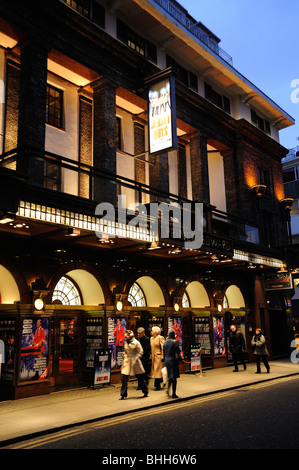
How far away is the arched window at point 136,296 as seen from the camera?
16328 mm

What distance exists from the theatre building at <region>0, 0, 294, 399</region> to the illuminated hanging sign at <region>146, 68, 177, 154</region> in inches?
2.1

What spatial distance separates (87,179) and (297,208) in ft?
95.2

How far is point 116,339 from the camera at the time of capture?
47.5ft

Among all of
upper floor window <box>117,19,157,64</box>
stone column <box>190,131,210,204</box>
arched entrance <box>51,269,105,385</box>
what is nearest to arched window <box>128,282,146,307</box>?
arched entrance <box>51,269,105,385</box>

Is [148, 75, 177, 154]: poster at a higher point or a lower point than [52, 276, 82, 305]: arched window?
higher

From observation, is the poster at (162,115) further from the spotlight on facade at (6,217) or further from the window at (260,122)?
the window at (260,122)

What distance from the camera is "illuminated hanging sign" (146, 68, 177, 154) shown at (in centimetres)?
1550

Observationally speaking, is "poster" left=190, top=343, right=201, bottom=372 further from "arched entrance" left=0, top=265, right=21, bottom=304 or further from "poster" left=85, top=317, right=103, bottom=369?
"arched entrance" left=0, top=265, right=21, bottom=304

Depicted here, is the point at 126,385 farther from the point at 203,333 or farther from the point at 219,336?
the point at 219,336

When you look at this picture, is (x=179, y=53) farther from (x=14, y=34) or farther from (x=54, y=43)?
(x=14, y=34)

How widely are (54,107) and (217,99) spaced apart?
11.1m

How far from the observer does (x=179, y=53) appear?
20.8 m

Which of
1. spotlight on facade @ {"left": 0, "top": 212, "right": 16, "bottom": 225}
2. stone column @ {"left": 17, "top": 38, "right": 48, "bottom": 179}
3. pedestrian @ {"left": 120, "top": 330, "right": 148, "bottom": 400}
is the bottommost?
pedestrian @ {"left": 120, "top": 330, "right": 148, "bottom": 400}

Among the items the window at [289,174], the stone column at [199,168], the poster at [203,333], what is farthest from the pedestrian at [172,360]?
the window at [289,174]
